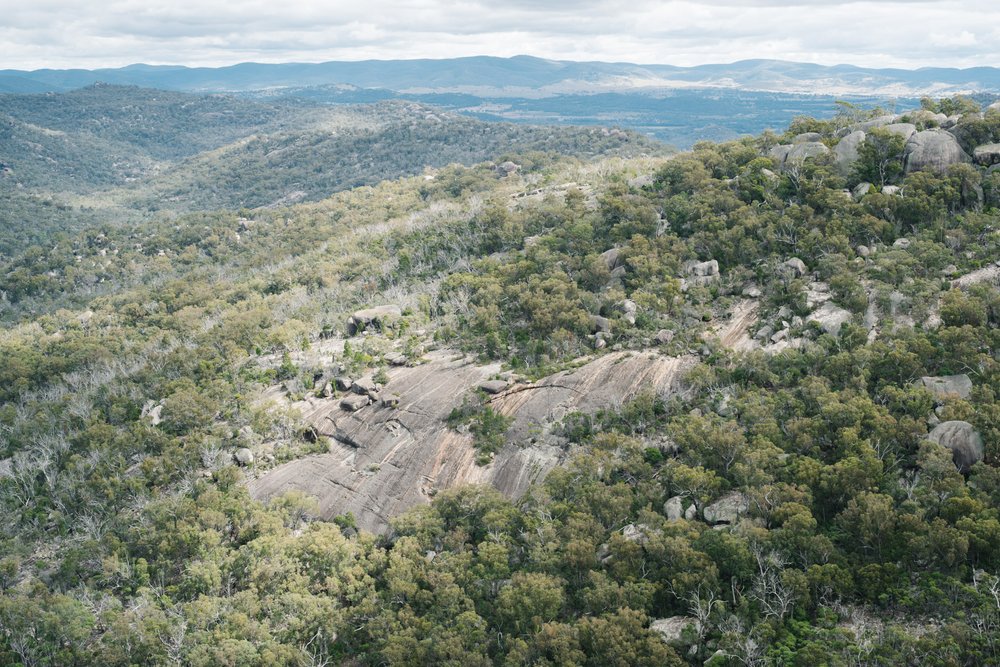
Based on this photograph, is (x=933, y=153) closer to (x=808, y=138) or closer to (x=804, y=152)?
(x=804, y=152)

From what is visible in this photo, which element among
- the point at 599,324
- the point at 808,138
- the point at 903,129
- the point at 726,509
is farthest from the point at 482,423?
the point at 808,138

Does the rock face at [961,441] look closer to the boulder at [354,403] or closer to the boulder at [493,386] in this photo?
the boulder at [493,386]

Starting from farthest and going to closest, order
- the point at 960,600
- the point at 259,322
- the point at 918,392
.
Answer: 1. the point at 259,322
2. the point at 918,392
3. the point at 960,600

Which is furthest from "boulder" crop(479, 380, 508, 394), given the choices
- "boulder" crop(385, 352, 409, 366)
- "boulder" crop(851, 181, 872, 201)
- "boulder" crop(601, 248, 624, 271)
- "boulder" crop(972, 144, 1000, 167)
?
"boulder" crop(972, 144, 1000, 167)

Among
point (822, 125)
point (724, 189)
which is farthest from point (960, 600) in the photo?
point (822, 125)

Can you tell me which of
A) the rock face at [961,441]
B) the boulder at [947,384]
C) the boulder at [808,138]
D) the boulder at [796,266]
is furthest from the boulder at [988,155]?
the rock face at [961,441]

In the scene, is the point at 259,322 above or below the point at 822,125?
below

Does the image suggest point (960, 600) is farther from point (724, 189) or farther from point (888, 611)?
point (724, 189)
